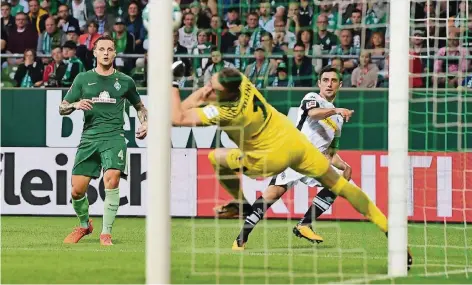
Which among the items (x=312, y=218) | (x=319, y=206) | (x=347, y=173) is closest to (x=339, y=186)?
(x=312, y=218)

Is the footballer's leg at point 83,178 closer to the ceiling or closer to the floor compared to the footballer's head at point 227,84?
closer to the floor

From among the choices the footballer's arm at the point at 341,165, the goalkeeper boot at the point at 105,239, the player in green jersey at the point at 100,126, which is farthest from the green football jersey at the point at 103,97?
the footballer's arm at the point at 341,165

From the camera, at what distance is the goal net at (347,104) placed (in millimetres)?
14625

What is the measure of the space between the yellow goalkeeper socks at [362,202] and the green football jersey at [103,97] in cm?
296

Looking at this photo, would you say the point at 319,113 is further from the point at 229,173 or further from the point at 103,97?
the point at 103,97

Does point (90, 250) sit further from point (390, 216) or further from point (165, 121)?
point (165, 121)

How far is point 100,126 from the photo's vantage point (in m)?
12.9

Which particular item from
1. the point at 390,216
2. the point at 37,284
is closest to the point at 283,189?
the point at 390,216

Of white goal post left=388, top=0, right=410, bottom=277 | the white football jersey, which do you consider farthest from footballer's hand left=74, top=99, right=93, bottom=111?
white goal post left=388, top=0, right=410, bottom=277

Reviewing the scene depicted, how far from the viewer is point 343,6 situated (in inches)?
639

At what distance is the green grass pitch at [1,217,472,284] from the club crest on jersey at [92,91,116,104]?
4.39 ft

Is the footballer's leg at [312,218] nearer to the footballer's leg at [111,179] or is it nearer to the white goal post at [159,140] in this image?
the footballer's leg at [111,179]

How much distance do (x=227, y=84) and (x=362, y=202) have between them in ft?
4.61

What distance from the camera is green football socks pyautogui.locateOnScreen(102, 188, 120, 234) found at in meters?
12.5
